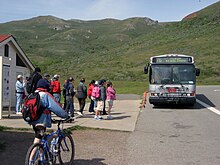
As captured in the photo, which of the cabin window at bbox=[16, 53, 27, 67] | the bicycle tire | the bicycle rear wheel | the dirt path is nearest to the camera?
the bicycle rear wheel

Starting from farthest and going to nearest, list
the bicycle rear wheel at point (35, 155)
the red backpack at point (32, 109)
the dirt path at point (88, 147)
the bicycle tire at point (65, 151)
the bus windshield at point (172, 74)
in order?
the bus windshield at point (172, 74) < the dirt path at point (88, 147) < the bicycle tire at point (65, 151) < the red backpack at point (32, 109) < the bicycle rear wheel at point (35, 155)

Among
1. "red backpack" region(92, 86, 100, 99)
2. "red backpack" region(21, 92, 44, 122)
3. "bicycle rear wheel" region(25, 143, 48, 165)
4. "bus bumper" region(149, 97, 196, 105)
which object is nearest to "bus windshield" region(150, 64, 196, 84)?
"bus bumper" region(149, 97, 196, 105)

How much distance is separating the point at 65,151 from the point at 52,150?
0.47m

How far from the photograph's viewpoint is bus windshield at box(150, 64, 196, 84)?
18172 millimetres

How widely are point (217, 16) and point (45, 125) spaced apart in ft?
288

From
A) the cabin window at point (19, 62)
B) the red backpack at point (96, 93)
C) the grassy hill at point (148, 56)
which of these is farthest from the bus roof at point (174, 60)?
the grassy hill at point (148, 56)

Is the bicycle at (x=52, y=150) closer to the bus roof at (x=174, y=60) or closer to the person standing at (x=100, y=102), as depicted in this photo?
the person standing at (x=100, y=102)

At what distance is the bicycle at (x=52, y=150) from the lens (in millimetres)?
5721

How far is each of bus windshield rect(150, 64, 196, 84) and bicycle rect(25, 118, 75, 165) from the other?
12033 mm

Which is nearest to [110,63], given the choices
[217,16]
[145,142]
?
[217,16]

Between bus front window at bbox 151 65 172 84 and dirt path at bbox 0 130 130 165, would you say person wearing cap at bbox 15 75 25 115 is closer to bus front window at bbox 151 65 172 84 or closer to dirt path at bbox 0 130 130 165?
dirt path at bbox 0 130 130 165

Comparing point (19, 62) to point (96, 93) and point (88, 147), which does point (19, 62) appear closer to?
point (96, 93)

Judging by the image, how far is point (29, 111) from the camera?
596 centimetres

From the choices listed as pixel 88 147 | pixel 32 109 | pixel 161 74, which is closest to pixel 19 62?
pixel 161 74
